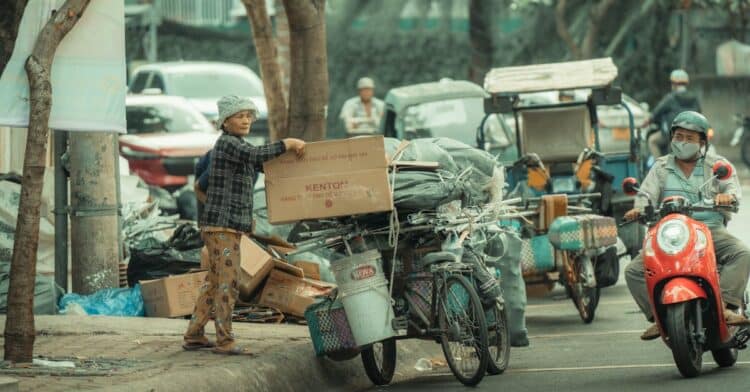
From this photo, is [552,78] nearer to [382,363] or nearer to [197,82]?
[382,363]

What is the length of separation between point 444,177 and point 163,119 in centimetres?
1579

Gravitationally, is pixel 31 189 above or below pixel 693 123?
below

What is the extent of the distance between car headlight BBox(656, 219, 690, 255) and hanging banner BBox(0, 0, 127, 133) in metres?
3.35

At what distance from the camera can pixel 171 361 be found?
10.3 metres

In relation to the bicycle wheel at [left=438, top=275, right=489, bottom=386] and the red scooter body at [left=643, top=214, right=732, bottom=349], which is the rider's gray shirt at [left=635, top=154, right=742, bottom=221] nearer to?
the red scooter body at [left=643, top=214, right=732, bottom=349]

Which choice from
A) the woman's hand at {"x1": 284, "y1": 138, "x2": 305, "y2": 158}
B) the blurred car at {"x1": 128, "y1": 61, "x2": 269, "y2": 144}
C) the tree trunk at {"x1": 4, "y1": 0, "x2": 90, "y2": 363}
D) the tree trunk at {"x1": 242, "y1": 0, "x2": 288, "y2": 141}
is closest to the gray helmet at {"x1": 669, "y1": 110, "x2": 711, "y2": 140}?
the woman's hand at {"x1": 284, "y1": 138, "x2": 305, "y2": 158}

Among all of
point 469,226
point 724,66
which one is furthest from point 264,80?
point 724,66

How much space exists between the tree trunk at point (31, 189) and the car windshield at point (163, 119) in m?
16.2

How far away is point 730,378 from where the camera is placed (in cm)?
1036

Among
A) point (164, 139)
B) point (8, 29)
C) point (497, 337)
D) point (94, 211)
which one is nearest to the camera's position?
point (8, 29)

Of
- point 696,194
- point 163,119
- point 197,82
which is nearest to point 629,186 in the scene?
point 696,194

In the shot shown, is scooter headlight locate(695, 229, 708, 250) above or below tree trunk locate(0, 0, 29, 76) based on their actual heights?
below

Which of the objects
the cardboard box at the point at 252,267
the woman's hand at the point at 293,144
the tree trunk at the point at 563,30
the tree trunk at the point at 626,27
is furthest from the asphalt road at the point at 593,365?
the tree trunk at the point at 626,27

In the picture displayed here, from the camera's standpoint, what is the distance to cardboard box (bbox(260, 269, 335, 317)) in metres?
12.5
